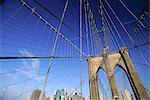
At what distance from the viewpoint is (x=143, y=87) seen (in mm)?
14750

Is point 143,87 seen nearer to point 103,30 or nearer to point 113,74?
point 113,74

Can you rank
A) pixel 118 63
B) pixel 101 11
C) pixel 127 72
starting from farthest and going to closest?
1. pixel 118 63
2. pixel 127 72
3. pixel 101 11

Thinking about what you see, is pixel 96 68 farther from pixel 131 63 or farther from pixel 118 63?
pixel 131 63

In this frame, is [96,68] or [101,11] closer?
[101,11]

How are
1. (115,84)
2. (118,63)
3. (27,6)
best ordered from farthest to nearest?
(118,63) → (115,84) → (27,6)

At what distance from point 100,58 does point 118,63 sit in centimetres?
229

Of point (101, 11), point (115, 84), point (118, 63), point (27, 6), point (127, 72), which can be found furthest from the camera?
point (118, 63)

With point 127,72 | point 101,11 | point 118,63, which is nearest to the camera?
point 101,11

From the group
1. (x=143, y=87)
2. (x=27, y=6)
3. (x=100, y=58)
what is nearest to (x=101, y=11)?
(x=100, y=58)

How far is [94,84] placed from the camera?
1561cm

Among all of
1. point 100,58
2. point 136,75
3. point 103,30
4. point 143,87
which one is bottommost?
point 143,87

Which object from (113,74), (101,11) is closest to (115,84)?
(113,74)

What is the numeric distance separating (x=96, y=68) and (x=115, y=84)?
3.20m

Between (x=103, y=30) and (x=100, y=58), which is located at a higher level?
(x=103, y=30)
